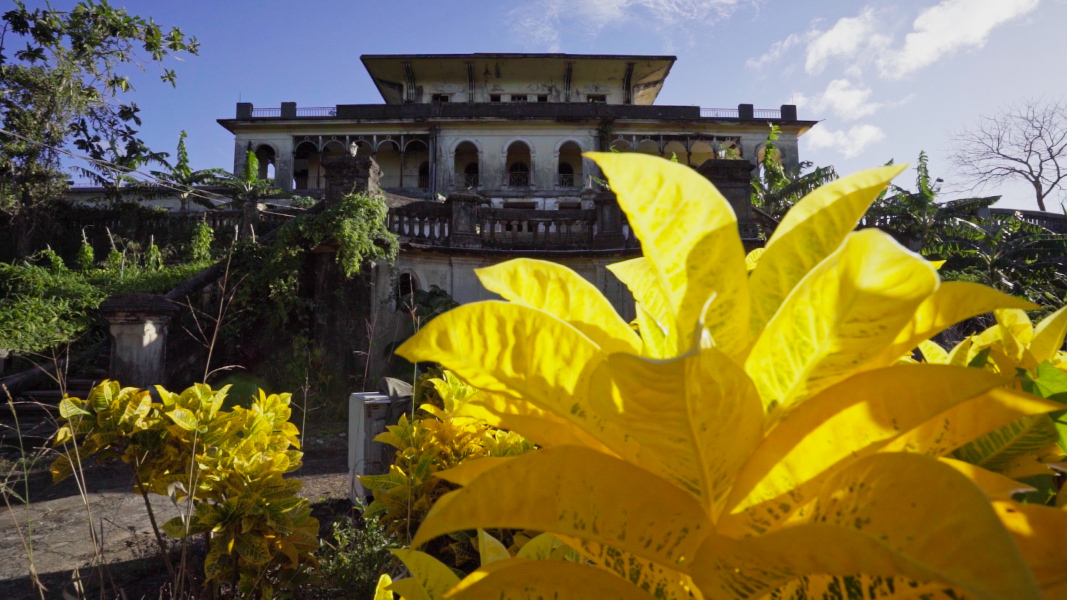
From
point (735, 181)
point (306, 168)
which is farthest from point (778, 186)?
point (306, 168)

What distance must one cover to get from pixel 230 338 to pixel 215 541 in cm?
727

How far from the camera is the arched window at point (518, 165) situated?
2537cm

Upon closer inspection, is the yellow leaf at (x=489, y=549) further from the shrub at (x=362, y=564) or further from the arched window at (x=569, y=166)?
the arched window at (x=569, y=166)

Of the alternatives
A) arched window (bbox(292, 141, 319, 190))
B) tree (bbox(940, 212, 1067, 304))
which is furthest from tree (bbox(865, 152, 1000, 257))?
arched window (bbox(292, 141, 319, 190))

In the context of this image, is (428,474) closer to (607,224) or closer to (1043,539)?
(1043,539)

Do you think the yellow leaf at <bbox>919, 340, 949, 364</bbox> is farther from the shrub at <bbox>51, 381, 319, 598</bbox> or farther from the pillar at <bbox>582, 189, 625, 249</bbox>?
the pillar at <bbox>582, 189, 625, 249</bbox>

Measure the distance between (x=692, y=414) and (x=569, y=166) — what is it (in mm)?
27678

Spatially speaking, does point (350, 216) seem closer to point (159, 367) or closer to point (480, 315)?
point (159, 367)

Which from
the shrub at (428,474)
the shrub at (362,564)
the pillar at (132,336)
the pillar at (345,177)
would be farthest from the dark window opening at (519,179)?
the shrub at (428,474)

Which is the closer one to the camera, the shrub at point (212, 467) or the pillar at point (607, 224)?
the shrub at point (212, 467)

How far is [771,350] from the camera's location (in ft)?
1.64

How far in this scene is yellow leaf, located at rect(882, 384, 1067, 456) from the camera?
1.58 feet

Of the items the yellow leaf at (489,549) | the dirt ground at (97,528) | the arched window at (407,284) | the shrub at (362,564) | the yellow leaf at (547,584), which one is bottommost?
the dirt ground at (97,528)

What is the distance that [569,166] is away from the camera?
2738 centimetres
